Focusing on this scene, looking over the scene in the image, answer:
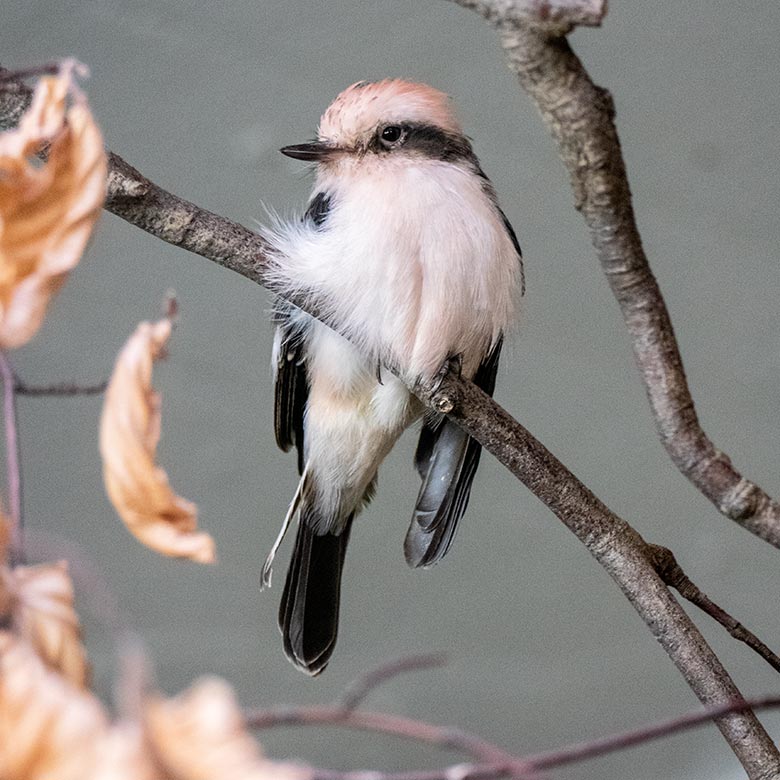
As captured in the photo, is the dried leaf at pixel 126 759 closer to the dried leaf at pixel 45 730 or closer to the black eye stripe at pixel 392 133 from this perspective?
the dried leaf at pixel 45 730

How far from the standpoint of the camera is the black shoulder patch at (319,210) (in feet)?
3.53

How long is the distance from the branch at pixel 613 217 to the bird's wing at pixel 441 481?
1.65ft

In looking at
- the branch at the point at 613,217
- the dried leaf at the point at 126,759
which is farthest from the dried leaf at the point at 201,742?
the branch at the point at 613,217

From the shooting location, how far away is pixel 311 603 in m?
1.16

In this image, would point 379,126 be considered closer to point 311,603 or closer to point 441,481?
point 441,481

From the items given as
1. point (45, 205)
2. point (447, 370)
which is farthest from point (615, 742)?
point (447, 370)

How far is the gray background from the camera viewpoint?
166 centimetres

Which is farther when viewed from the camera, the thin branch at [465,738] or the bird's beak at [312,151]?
the bird's beak at [312,151]

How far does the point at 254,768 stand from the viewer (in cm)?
30

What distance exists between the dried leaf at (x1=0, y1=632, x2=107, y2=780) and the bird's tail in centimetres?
79

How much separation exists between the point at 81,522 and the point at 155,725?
1697 mm

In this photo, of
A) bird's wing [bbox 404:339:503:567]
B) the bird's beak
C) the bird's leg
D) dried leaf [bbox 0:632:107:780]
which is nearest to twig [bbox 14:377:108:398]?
dried leaf [bbox 0:632:107:780]

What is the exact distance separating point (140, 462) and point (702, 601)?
0.54 meters

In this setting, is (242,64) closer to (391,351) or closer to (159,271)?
(159,271)
